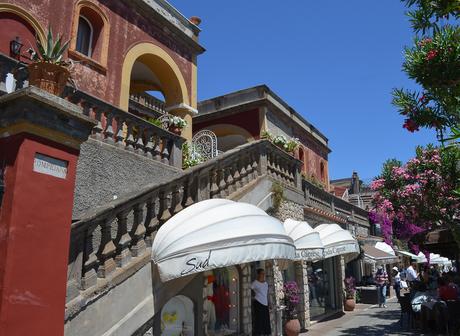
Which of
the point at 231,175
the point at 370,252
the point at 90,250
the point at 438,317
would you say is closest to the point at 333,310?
the point at 438,317

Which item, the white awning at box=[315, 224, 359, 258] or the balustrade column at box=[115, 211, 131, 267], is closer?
the balustrade column at box=[115, 211, 131, 267]

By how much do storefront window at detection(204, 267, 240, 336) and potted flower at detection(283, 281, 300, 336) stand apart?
214cm

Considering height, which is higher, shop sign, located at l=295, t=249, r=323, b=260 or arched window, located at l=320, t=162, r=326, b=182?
arched window, located at l=320, t=162, r=326, b=182

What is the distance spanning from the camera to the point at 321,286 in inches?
580

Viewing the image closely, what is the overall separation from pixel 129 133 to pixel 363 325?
30.2ft

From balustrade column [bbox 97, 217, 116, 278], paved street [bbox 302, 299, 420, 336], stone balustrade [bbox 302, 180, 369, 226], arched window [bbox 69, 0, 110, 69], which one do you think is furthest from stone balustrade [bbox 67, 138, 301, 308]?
paved street [bbox 302, 299, 420, 336]

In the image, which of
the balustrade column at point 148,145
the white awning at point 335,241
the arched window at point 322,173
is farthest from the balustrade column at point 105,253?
the arched window at point 322,173

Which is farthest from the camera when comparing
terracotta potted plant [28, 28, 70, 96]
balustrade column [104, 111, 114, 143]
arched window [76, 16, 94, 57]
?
arched window [76, 16, 94, 57]

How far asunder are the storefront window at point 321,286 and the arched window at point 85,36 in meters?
9.44

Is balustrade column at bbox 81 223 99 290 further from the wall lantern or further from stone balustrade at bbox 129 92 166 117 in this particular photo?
stone balustrade at bbox 129 92 166 117

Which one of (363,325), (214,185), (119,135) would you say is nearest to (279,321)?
(214,185)

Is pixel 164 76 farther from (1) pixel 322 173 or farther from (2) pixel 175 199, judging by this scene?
(1) pixel 322 173

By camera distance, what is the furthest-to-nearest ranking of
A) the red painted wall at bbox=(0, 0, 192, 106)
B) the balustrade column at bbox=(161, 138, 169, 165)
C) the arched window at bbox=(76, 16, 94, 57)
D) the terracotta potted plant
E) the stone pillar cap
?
1. the arched window at bbox=(76, 16, 94, 57)
2. the red painted wall at bbox=(0, 0, 192, 106)
3. the balustrade column at bbox=(161, 138, 169, 165)
4. the terracotta potted plant
5. the stone pillar cap

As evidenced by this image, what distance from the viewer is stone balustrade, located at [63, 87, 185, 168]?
23.3 ft
